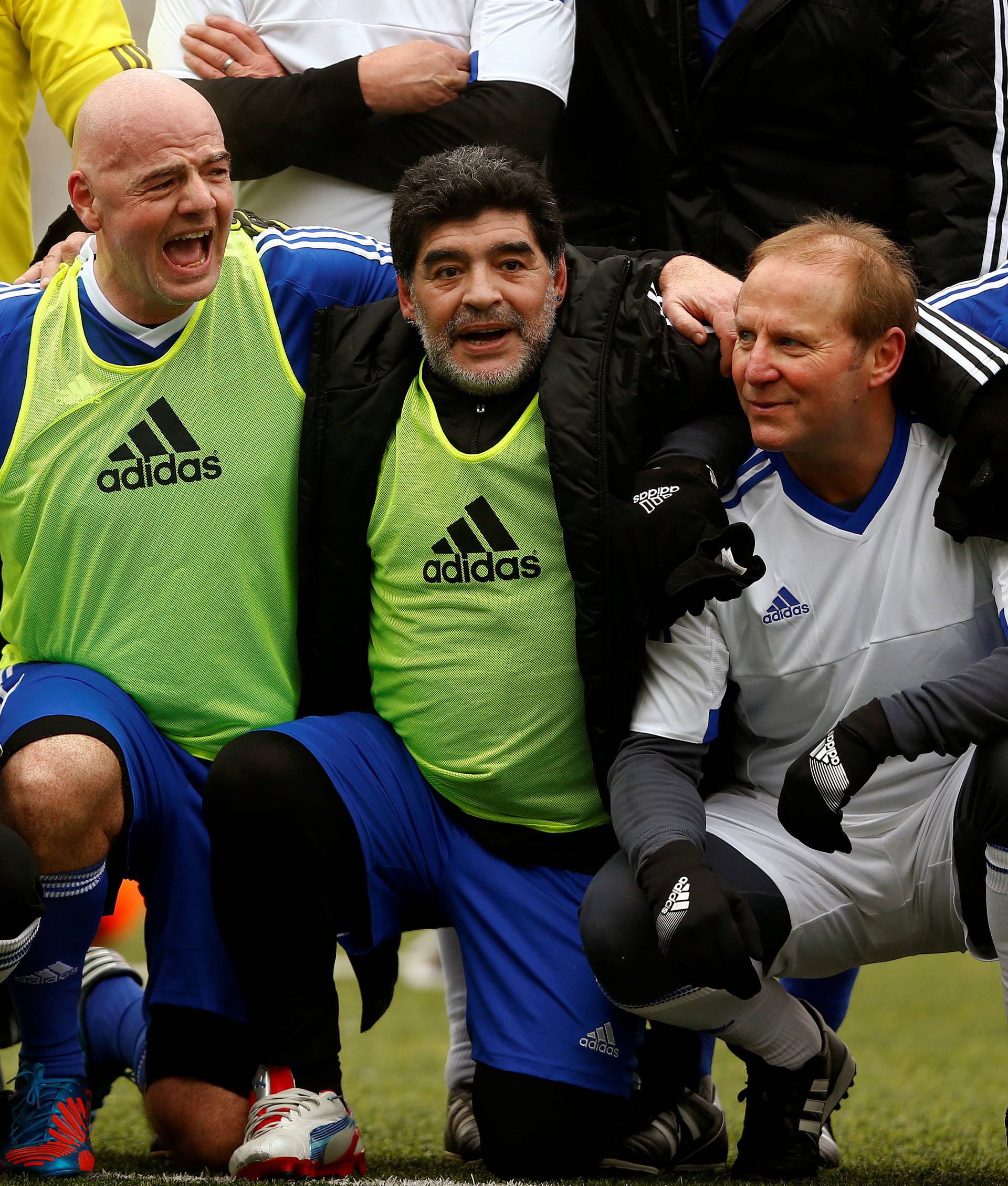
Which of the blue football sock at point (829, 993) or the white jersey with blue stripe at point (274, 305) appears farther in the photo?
the blue football sock at point (829, 993)

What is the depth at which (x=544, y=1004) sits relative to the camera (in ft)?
10.5

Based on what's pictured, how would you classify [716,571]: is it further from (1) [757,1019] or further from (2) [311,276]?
(2) [311,276]

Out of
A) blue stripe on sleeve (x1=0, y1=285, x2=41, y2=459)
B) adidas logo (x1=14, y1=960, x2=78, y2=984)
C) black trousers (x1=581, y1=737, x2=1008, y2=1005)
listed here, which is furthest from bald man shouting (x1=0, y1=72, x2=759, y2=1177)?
black trousers (x1=581, y1=737, x2=1008, y2=1005)

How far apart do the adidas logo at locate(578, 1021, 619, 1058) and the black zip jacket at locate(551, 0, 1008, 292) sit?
1.70 m

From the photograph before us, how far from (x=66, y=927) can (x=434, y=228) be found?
5.12 ft

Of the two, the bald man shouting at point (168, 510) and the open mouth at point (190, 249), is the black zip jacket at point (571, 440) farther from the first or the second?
the open mouth at point (190, 249)

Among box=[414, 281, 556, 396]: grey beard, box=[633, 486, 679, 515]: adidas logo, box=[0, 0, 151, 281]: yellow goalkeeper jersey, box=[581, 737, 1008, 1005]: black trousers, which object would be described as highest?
box=[0, 0, 151, 281]: yellow goalkeeper jersey

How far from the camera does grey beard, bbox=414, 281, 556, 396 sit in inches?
124

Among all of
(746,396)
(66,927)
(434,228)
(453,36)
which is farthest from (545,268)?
(66,927)

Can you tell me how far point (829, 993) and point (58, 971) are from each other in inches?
65.9

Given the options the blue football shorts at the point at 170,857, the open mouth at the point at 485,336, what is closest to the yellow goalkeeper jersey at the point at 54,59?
the open mouth at the point at 485,336

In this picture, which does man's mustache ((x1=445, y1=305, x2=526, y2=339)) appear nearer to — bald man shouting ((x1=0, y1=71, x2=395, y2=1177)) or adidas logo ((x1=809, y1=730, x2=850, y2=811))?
bald man shouting ((x1=0, y1=71, x2=395, y2=1177))

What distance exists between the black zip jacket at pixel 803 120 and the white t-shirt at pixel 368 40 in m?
0.21

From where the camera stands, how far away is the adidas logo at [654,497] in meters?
2.81
